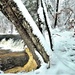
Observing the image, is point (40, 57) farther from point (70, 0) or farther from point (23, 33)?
point (70, 0)

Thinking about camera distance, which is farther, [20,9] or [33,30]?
[33,30]

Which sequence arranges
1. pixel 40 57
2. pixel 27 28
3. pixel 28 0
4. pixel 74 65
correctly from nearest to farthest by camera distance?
pixel 27 28
pixel 40 57
pixel 74 65
pixel 28 0

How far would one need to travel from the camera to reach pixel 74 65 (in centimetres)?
476

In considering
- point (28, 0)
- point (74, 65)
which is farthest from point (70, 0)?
point (74, 65)

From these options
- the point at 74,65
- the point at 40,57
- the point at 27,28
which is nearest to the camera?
the point at 27,28

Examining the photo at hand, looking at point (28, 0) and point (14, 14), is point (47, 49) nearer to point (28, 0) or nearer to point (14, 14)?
point (14, 14)

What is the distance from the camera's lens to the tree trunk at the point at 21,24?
3.59m

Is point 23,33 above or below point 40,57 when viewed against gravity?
above

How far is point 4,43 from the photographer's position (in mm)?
12445

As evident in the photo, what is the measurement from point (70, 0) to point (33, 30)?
24426mm

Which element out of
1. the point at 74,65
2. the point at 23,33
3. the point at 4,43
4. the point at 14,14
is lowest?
the point at 4,43

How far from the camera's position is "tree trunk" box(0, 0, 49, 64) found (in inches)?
141

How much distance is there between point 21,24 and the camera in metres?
3.80

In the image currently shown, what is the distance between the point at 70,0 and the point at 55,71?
24.2 m
